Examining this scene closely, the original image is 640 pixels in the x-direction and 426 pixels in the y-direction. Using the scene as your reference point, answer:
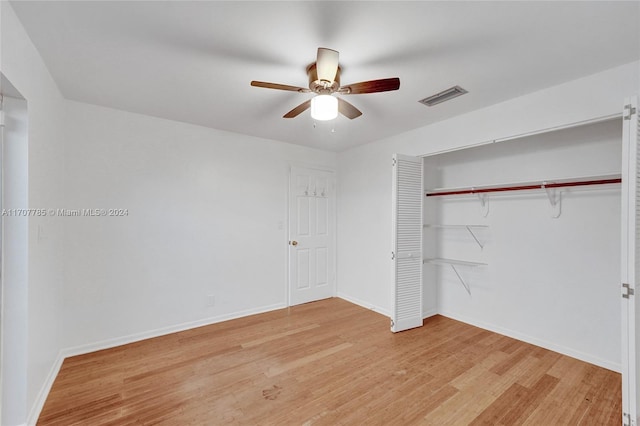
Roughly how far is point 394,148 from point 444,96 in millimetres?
1330

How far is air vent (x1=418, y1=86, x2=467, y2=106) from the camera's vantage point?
2566mm

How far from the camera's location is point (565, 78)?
234 centimetres

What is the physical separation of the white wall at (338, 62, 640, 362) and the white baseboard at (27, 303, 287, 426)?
1.42 m

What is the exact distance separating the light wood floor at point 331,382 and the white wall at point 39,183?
0.42 m

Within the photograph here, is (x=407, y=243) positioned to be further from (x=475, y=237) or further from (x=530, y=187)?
(x=530, y=187)

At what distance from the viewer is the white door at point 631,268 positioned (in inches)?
69.7

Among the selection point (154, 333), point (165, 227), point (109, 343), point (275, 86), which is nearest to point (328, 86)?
point (275, 86)

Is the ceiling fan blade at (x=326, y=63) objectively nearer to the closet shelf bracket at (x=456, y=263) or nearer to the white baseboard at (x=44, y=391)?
the closet shelf bracket at (x=456, y=263)

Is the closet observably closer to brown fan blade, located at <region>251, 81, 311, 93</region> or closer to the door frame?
the door frame

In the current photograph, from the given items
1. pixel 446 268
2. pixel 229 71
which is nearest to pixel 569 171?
pixel 446 268

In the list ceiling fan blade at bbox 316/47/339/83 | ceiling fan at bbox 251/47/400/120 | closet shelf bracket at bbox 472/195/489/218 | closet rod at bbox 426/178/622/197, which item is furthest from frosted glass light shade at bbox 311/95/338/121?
closet shelf bracket at bbox 472/195/489/218

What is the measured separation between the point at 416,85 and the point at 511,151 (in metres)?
1.69

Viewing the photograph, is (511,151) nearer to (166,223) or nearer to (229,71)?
(229,71)

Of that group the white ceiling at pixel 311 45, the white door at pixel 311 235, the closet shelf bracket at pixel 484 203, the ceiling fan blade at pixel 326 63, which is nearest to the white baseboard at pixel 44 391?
the white ceiling at pixel 311 45
